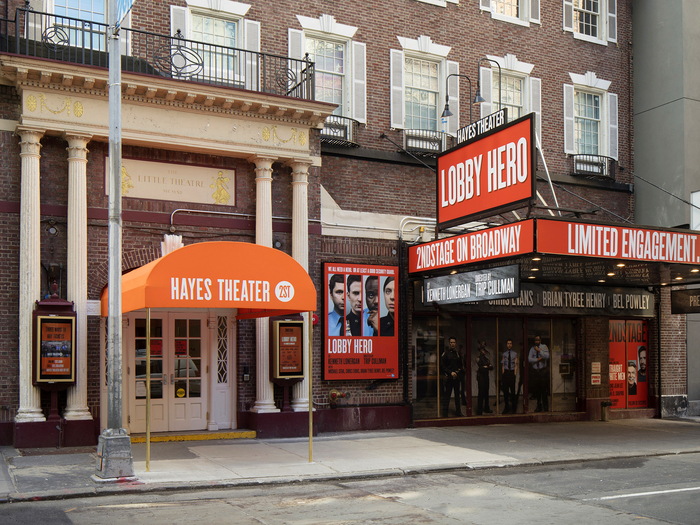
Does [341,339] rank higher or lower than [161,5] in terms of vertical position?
lower

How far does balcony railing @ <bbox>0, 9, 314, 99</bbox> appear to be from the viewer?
1382 cm

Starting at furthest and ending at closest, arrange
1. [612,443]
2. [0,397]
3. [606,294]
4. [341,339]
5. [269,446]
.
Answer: [606,294]
[341,339]
[612,443]
[269,446]
[0,397]

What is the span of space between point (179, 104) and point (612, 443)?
11368mm

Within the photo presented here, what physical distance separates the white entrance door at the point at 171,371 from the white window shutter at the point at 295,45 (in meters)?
6.31

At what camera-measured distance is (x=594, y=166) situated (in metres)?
20.8

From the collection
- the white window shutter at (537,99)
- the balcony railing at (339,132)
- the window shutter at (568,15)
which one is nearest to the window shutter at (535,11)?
the window shutter at (568,15)

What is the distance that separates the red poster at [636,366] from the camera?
20.9 metres

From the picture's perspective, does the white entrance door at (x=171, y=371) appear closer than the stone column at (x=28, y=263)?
No

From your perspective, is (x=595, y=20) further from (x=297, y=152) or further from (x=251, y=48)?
(x=297, y=152)

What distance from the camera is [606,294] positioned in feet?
63.4

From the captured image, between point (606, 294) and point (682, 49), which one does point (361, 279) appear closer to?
point (606, 294)

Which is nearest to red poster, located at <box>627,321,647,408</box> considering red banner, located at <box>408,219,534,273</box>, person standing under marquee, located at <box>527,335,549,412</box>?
person standing under marquee, located at <box>527,335,549,412</box>

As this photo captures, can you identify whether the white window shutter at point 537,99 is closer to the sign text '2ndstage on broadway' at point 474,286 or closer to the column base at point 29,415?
the sign text '2ndstage on broadway' at point 474,286

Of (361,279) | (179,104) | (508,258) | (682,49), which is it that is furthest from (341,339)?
(682,49)
